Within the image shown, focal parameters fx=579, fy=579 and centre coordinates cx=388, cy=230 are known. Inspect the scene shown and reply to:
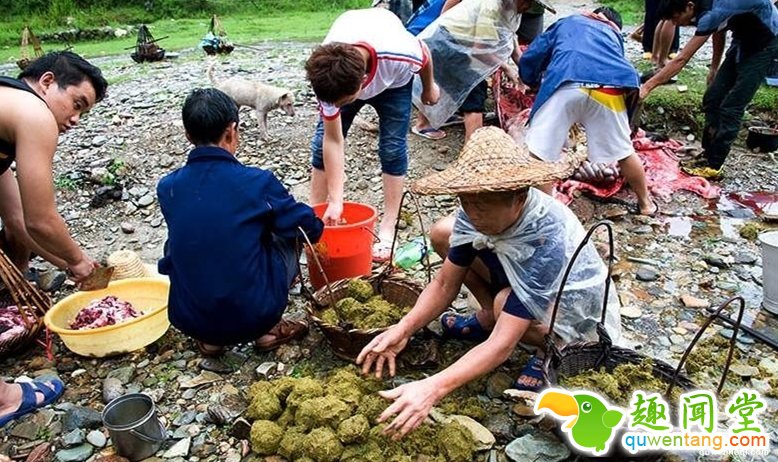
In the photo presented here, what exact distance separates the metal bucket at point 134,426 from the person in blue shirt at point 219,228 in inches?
17.9

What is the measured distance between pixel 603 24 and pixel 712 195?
194 cm

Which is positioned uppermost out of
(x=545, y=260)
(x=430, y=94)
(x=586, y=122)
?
(x=430, y=94)

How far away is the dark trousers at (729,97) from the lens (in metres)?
5.19

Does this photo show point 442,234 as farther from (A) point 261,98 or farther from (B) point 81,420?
(A) point 261,98

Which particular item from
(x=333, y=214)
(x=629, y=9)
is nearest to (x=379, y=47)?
(x=333, y=214)

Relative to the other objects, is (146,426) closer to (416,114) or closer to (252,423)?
(252,423)

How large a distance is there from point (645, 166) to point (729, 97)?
967 mm

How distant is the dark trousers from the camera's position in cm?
519

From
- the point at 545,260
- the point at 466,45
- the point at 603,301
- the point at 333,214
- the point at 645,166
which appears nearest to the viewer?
the point at 545,260

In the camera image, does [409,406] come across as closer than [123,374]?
Yes

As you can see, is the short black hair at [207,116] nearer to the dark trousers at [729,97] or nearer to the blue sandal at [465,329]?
the blue sandal at [465,329]

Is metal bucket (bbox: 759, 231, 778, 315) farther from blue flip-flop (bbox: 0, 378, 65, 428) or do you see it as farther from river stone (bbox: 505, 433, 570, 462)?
blue flip-flop (bbox: 0, 378, 65, 428)

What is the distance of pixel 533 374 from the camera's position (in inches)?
109

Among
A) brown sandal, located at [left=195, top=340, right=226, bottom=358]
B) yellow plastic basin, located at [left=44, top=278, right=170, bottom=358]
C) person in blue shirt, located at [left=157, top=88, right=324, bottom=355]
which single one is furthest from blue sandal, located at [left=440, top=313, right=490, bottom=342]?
yellow plastic basin, located at [left=44, top=278, right=170, bottom=358]
